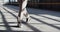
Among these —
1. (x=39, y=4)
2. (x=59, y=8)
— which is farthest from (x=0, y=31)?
(x=39, y=4)

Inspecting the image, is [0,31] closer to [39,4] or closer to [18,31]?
[18,31]

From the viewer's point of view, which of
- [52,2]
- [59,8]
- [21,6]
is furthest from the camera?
[52,2]

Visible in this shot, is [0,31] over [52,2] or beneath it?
over

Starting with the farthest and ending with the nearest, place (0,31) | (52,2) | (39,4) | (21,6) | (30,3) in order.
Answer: (30,3) → (39,4) → (52,2) → (21,6) → (0,31)

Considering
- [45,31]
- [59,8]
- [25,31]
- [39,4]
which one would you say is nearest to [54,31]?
[45,31]

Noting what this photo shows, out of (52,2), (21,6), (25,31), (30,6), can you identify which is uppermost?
(21,6)

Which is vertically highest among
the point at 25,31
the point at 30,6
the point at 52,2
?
the point at 25,31

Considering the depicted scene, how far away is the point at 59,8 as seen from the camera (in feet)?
31.9

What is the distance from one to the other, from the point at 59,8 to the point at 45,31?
6863 millimetres

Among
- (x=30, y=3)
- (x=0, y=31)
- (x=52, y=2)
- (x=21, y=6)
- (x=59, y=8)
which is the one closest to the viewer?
(x=0, y=31)

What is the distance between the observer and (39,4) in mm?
12828

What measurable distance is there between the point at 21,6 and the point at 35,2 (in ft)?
33.8

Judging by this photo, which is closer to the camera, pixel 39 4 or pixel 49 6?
pixel 49 6

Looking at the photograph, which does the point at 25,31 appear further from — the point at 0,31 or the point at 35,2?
the point at 35,2
